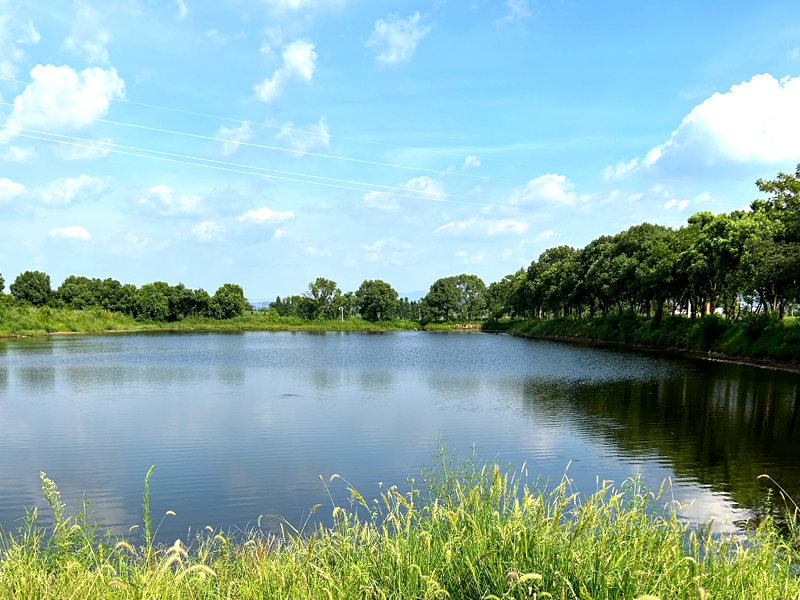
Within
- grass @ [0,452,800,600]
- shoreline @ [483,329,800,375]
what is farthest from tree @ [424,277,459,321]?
grass @ [0,452,800,600]

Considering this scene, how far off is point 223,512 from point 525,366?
3111 cm

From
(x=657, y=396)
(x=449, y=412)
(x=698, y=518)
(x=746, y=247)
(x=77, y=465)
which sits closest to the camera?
(x=698, y=518)

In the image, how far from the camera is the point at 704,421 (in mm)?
18906

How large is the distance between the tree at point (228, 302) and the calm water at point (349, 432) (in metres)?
84.4

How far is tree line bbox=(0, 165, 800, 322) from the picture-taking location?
37.8m

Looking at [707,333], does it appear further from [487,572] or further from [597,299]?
[487,572]

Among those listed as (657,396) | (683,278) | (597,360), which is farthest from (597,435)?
(683,278)

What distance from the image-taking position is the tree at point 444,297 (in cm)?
12744

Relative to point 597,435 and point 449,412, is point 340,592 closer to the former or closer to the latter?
point 597,435

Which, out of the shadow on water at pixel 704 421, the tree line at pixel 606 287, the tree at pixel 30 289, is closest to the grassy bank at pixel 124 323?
the tree line at pixel 606 287

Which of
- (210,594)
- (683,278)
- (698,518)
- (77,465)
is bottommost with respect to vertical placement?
(77,465)

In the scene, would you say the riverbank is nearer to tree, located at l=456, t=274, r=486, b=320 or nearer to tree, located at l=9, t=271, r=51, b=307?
tree, located at l=456, t=274, r=486, b=320

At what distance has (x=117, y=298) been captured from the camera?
4663 inches

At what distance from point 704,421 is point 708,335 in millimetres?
29319
